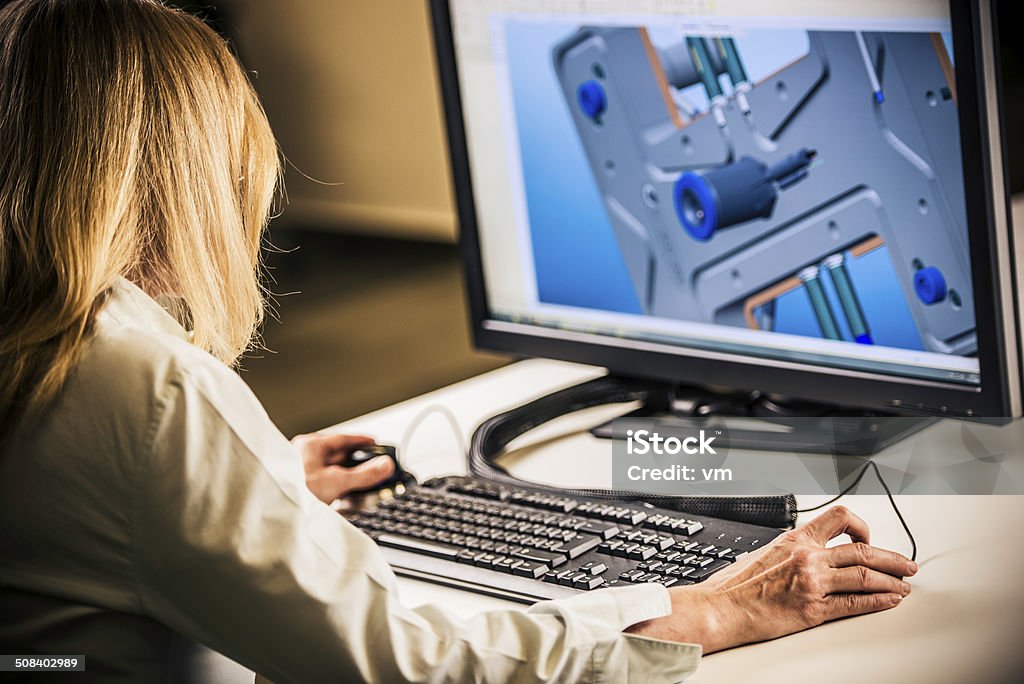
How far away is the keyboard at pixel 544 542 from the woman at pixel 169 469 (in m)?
0.07

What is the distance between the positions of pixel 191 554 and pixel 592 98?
0.71 metres

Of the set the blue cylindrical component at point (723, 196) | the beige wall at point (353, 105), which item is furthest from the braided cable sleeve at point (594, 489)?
the beige wall at point (353, 105)

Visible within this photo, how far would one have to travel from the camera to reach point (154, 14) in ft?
2.75

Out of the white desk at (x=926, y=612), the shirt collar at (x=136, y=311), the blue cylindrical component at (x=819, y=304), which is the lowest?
the white desk at (x=926, y=612)

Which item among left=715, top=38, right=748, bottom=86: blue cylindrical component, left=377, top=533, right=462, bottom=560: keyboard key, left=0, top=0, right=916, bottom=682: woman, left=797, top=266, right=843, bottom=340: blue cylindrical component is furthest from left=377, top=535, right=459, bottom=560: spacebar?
left=715, top=38, right=748, bottom=86: blue cylindrical component

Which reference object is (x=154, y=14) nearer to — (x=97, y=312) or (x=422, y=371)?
(x=97, y=312)

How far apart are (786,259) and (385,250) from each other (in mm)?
4255

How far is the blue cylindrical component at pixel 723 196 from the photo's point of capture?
1135 mm

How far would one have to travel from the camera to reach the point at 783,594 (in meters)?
0.84

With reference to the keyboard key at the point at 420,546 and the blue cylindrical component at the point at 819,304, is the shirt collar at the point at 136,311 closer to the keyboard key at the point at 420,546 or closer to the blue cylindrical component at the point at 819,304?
the keyboard key at the point at 420,546

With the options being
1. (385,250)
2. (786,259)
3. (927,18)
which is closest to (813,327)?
(786,259)

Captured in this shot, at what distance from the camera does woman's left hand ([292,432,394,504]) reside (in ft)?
4.01

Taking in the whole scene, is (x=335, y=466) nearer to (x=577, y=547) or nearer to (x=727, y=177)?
(x=577, y=547)

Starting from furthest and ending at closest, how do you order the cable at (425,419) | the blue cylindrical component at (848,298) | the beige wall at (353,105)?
the beige wall at (353,105)
the cable at (425,419)
the blue cylindrical component at (848,298)
